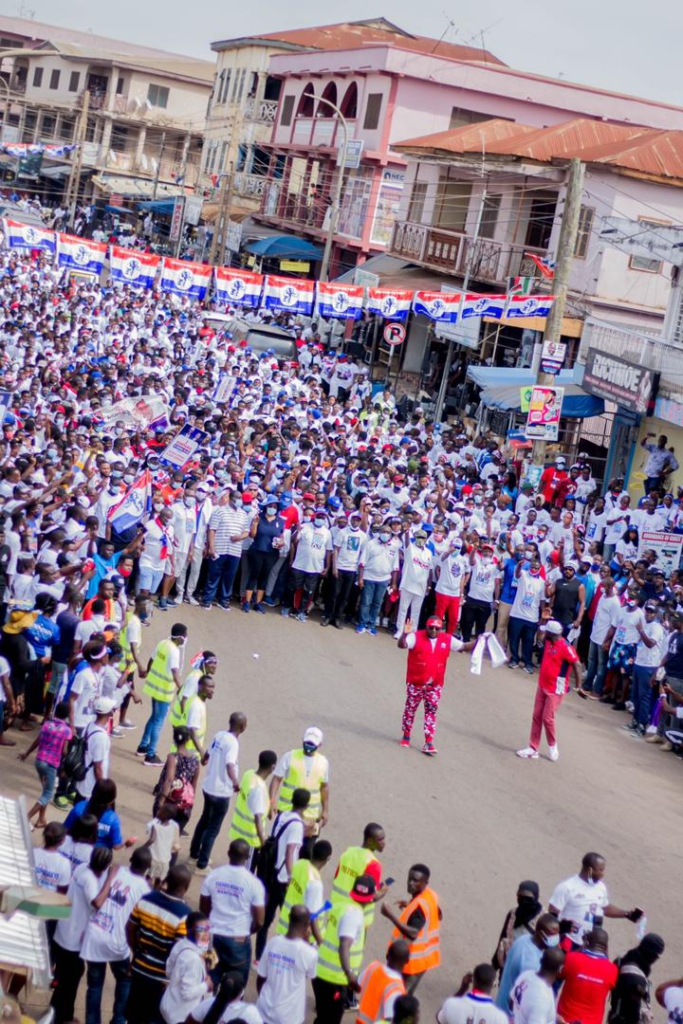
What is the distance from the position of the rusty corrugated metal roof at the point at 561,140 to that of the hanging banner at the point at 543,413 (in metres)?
12.0

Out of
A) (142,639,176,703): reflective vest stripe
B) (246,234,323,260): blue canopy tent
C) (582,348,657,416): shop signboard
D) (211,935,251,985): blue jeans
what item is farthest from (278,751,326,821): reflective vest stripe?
(246,234,323,260): blue canopy tent

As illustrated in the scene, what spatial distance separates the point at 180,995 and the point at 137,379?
19.4m

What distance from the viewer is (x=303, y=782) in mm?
10062

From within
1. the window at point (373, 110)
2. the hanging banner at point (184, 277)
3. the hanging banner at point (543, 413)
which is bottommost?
the hanging banner at point (543, 413)

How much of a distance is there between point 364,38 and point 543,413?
41303 millimetres

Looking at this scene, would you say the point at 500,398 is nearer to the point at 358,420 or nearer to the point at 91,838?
the point at 358,420

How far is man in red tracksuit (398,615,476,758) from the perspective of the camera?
13.6 metres

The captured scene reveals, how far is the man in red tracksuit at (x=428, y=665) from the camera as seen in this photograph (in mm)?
13594

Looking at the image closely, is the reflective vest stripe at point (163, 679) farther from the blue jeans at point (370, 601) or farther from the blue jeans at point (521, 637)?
the blue jeans at point (521, 637)

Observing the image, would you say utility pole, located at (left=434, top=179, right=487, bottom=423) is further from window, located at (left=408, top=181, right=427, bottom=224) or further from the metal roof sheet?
the metal roof sheet

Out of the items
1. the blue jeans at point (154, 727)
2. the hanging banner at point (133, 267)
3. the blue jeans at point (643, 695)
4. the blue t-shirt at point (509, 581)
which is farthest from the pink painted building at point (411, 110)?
the blue jeans at point (154, 727)

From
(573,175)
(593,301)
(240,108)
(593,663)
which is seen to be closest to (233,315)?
(593,301)

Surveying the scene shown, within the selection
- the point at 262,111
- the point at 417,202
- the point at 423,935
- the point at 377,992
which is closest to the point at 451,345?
the point at 417,202

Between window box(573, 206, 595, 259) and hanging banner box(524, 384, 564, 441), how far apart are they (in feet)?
33.5
